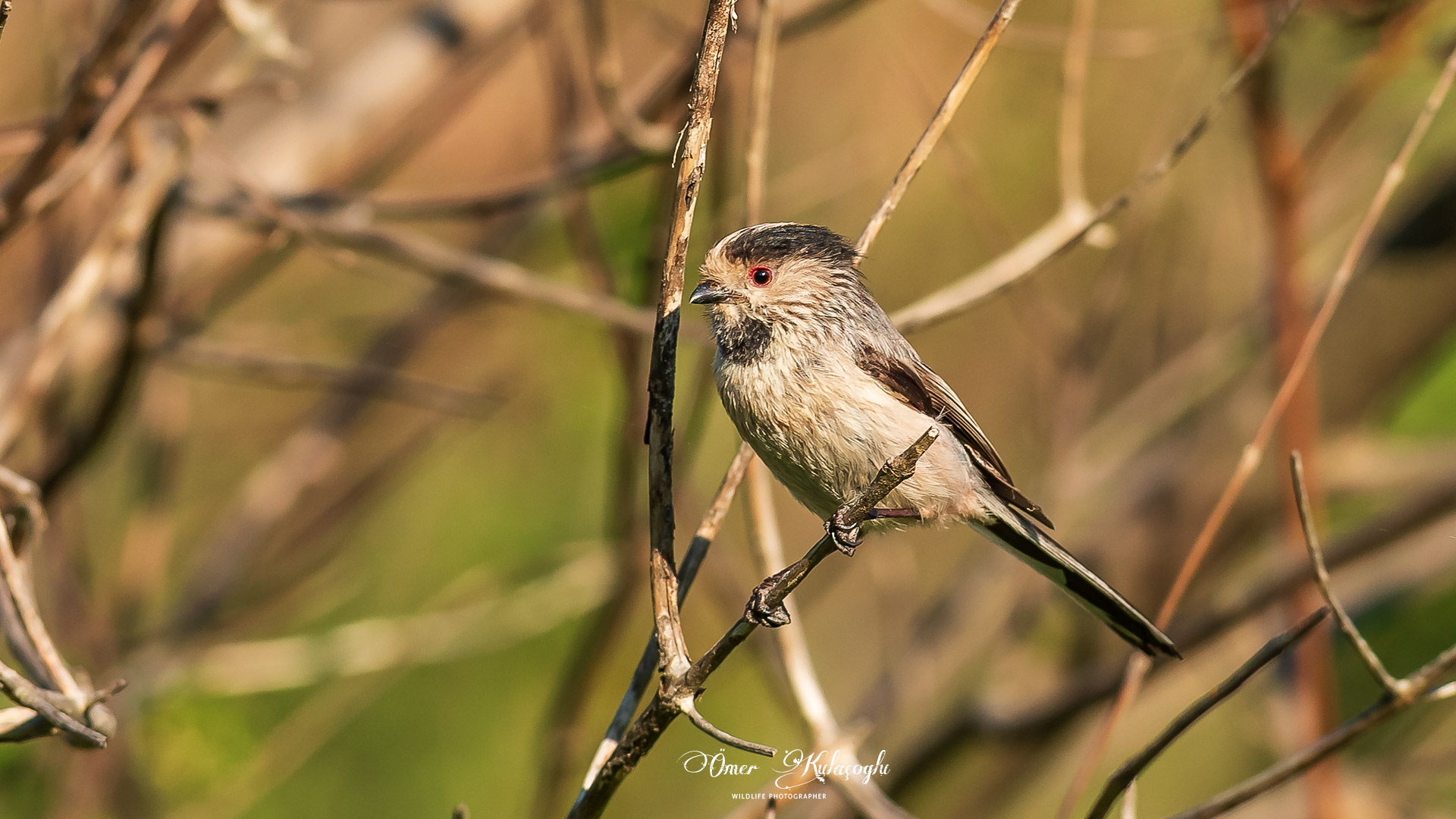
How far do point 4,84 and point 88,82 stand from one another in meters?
2.99

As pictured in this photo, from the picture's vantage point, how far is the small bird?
2523 mm

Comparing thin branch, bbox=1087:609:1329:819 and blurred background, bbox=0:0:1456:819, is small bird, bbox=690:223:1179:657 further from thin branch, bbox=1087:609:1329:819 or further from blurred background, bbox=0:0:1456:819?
blurred background, bbox=0:0:1456:819

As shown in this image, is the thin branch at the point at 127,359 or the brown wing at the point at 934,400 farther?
the thin branch at the point at 127,359

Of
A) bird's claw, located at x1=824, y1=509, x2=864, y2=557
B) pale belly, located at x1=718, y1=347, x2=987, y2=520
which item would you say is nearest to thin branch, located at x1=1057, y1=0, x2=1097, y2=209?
pale belly, located at x1=718, y1=347, x2=987, y2=520

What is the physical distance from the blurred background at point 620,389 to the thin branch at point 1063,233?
0.52m

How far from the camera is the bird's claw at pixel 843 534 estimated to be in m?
1.88

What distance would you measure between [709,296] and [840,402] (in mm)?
468

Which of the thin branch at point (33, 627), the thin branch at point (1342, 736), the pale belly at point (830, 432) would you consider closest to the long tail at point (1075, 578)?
the pale belly at point (830, 432)

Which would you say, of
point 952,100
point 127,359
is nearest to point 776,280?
point 952,100

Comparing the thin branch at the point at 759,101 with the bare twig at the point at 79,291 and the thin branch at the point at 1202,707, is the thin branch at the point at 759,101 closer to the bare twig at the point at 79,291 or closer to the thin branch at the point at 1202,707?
the thin branch at the point at 1202,707

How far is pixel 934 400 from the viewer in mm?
2848

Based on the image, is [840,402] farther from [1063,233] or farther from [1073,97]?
[1073,97]

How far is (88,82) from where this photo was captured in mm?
2676

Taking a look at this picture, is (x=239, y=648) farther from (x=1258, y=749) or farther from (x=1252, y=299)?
(x=1252, y=299)
